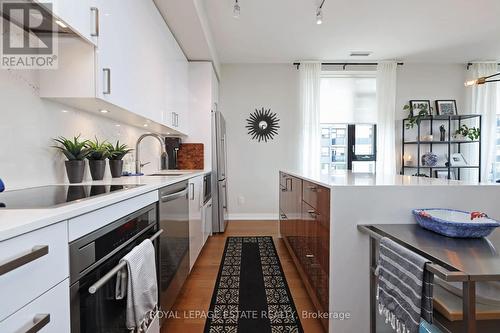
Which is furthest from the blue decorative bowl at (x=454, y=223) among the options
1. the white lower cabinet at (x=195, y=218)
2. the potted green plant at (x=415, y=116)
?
the potted green plant at (x=415, y=116)

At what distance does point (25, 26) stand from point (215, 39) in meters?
2.86

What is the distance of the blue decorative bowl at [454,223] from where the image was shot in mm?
1083

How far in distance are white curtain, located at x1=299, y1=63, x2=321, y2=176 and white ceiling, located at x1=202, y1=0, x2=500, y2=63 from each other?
25cm

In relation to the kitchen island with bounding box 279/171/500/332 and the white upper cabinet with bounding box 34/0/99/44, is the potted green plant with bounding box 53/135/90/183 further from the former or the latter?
the kitchen island with bounding box 279/171/500/332

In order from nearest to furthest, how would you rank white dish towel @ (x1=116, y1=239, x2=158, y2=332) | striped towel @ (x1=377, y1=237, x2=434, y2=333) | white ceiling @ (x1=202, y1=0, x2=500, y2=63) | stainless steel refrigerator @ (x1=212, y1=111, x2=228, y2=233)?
striped towel @ (x1=377, y1=237, x2=434, y2=333), white dish towel @ (x1=116, y1=239, x2=158, y2=332), white ceiling @ (x1=202, y1=0, x2=500, y2=63), stainless steel refrigerator @ (x1=212, y1=111, x2=228, y2=233)

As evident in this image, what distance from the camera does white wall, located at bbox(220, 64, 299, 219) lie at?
4809 millimetres

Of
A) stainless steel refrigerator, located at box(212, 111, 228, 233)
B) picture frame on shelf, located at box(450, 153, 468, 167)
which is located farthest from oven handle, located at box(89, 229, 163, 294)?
picture frame on shelf, located at box(450, 153, 468, 167)

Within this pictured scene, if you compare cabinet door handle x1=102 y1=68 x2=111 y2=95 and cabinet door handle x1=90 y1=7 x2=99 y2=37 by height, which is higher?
cabinet door handle x1=90 y1=7 x2=99 y2=37

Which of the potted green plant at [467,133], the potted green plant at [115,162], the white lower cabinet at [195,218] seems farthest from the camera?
the potted green plant at [467,133]

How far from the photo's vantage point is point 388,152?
4.75 metres

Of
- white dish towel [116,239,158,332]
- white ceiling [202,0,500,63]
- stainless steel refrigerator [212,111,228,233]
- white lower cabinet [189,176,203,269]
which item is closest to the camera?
white dish towel [116,239,158,332]

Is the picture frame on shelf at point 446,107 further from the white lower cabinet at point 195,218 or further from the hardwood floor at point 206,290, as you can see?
the white lower cabinet at point 195,218

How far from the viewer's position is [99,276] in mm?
903

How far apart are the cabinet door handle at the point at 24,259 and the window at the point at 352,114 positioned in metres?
4.64
